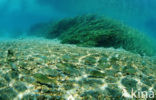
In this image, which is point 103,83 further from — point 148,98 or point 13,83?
point 13,83

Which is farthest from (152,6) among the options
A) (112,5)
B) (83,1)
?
(83,1)

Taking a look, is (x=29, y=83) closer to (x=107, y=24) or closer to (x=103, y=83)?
(x=103, y=83)

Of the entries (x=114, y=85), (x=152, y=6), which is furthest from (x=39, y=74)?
(x=152, y=6)

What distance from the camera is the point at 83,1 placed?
3002 inches

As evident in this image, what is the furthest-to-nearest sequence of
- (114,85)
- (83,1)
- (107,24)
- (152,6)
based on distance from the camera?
(83,1) < (152,6) < (107,24) < (114,85)

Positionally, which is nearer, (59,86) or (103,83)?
(59,86)

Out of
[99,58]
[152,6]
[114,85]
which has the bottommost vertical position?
[114,85]

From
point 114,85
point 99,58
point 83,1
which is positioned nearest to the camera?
point 114,85

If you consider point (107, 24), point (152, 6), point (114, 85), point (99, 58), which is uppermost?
point (152, 6)

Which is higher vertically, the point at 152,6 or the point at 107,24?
the point at 152,6

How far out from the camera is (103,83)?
18.2 ft

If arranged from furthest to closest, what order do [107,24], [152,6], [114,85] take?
1. [152,6]
2. [107,24]
3. [114,85]

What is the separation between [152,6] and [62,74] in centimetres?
7152

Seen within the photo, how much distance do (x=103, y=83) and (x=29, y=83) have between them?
115 inches
